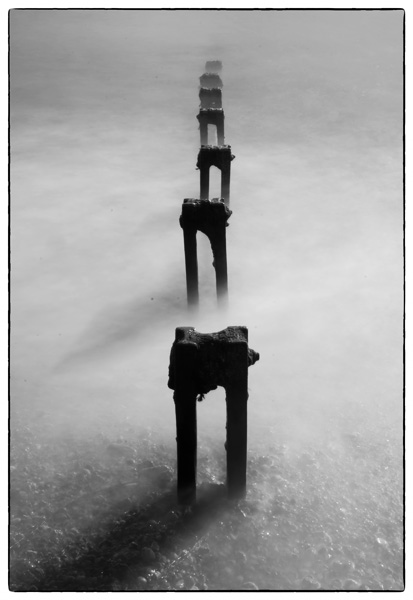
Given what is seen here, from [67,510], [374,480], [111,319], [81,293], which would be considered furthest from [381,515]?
[81,293]

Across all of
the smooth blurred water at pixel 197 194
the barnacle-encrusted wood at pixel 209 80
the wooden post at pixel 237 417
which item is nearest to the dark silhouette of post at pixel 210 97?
the barnacle-encrusted wood at pixel 209 80

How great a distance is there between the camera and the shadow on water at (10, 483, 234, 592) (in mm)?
6051

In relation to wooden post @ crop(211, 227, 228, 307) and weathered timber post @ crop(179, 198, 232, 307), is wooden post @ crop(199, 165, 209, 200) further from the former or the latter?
weathered timber post @ crop(179, 198, 232, 307)

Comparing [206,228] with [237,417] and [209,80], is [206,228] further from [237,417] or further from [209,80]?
[209,80]

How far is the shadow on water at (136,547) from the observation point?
6051 mm

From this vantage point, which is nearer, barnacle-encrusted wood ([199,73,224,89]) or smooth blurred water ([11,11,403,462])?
smooth blurred water ([11,11,403,462])

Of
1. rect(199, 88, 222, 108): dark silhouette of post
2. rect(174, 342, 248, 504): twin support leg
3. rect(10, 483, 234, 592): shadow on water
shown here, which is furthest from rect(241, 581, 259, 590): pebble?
rect(199, 88, 222, 108): dark silhouette of post

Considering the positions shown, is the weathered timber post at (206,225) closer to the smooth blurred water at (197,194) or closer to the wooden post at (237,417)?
the smooth blurred water at (197,194)

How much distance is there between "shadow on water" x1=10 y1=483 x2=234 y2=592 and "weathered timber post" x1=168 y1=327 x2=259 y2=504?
2.51ft

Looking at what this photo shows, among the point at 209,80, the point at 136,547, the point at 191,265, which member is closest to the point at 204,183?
the point at 191,265

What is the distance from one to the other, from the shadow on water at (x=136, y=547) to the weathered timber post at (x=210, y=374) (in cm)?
76

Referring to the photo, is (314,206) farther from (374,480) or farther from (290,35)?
(290,35)

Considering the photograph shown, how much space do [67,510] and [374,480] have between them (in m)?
3.29

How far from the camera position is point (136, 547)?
6.35 meters
